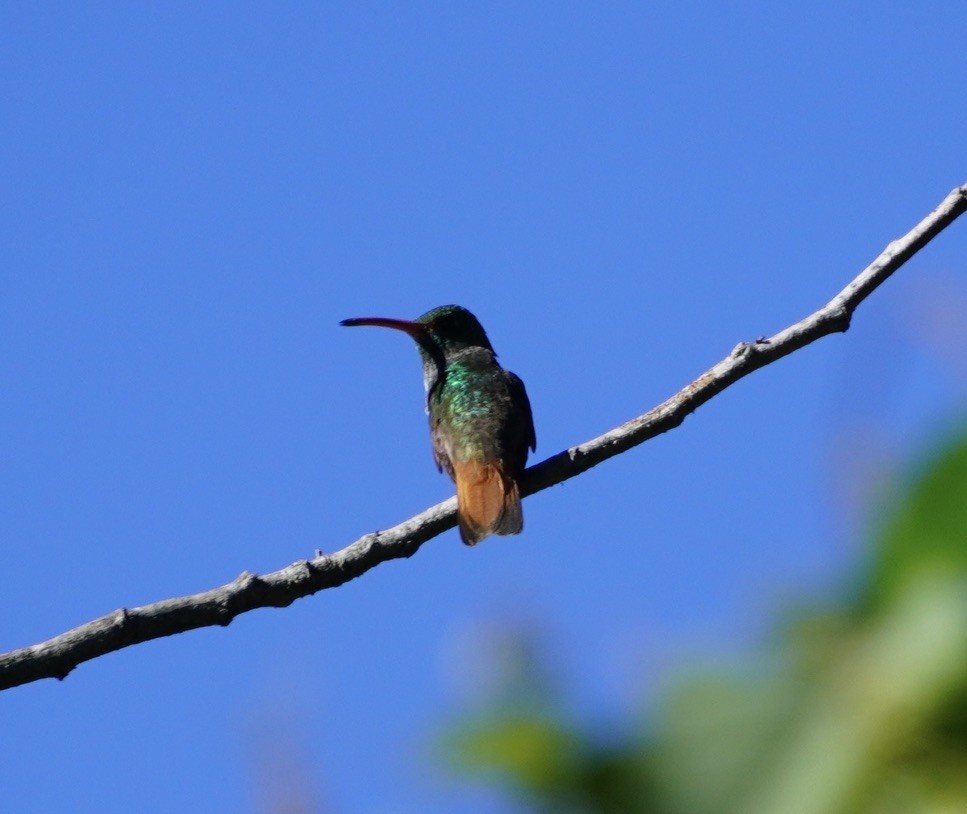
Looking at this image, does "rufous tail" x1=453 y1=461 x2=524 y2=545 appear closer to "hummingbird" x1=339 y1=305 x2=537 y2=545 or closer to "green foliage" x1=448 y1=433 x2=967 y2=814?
"hummingbird" x1=339 y1=305 x2=537 y2=545

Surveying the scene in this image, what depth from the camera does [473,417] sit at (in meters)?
9.09

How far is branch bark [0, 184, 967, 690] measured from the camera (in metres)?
4.62

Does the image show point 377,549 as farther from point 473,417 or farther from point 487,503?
point 473,417

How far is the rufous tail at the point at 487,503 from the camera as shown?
24.8 feet

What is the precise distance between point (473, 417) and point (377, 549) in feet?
12.1

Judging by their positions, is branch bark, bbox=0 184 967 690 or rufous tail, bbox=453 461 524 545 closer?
branch bark, bbox=0 184 967 690

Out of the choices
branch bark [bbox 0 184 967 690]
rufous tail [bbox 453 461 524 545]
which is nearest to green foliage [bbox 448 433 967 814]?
branch bark [bbox 0 184 967 690]

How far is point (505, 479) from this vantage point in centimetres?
805

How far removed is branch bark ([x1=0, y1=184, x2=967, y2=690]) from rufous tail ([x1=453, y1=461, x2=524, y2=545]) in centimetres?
104

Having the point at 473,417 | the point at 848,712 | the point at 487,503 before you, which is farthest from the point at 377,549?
the point at 848,712

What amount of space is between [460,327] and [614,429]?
5024mm

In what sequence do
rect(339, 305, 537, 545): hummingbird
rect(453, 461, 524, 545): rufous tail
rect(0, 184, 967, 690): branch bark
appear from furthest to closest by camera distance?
1. rect(339, 305, 537, 545): hummingbird
2. rect(453, 461, 524, 545): rufous tail
3. rect(0, 184, 967, 690): branch bark

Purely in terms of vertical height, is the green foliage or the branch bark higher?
the branch bark

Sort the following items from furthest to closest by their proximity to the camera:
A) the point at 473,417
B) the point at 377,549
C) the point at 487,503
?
the point at 473,417
the point at 487,503
the point at 377,549
